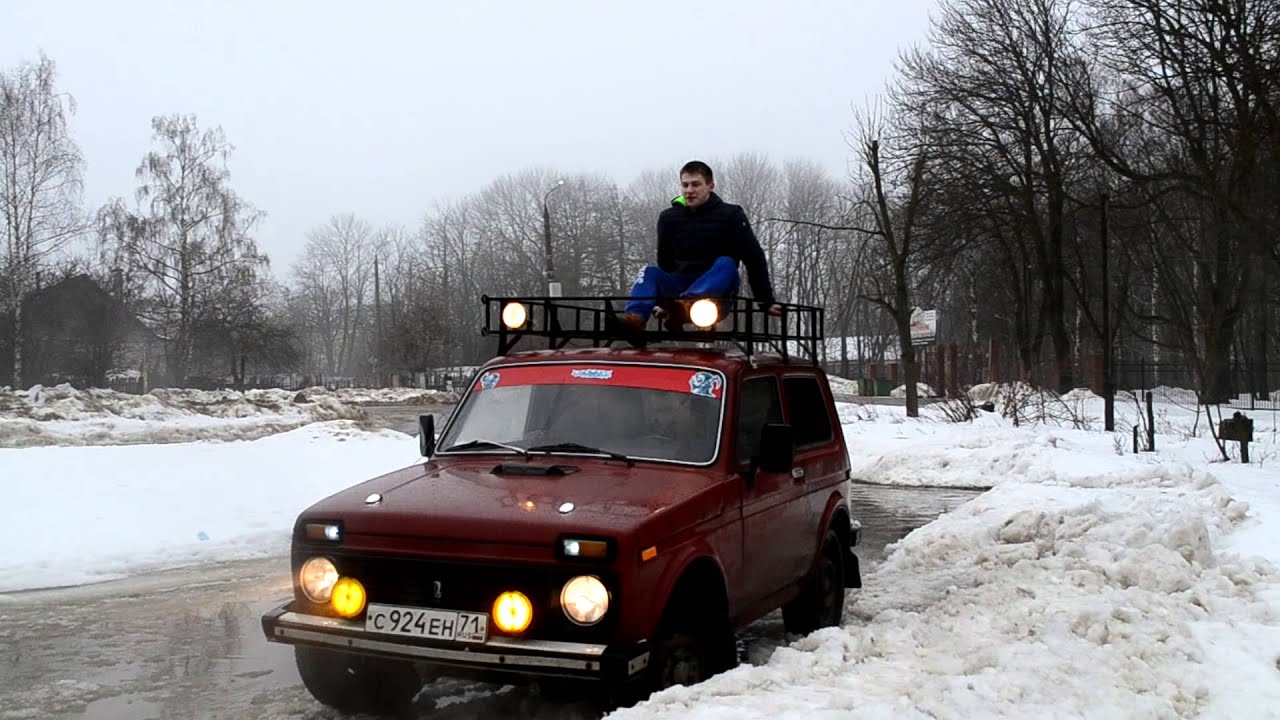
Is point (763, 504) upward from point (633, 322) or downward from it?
downward

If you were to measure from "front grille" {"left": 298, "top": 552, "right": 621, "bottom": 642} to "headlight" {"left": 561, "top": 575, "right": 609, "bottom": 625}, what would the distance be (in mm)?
22

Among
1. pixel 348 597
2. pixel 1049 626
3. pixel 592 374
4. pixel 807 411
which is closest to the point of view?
pixel 348 597

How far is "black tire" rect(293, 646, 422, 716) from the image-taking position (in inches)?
207

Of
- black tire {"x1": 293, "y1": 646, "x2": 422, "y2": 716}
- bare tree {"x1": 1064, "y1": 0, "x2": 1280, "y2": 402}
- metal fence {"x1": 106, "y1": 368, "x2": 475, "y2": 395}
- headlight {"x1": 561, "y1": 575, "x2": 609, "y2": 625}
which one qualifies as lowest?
black tire {"x1": 293, "y1": 646, "x2": 422, "y2": 716}

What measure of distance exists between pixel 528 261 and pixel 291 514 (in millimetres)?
58223

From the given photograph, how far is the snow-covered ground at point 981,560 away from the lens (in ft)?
16.2

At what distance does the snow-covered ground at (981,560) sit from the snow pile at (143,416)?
986 cm

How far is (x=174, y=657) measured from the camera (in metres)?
6.89

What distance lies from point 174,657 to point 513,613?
11.0 ft

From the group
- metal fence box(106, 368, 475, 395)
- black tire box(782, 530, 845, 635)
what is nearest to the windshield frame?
black tire box(782, 530, 845, 635)

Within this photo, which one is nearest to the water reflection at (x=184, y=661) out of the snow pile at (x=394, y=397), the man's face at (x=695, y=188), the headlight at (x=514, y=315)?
the headlight at (x=514, y=315)

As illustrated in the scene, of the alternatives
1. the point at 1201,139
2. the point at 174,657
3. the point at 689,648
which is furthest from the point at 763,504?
the point at 1201,139

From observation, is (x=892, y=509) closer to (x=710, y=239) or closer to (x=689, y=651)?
(x=710, y=239)

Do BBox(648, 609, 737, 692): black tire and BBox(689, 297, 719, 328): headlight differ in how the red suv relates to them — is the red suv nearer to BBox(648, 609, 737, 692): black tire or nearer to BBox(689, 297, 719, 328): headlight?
BBox(648, 609, 737, 692): black tire
